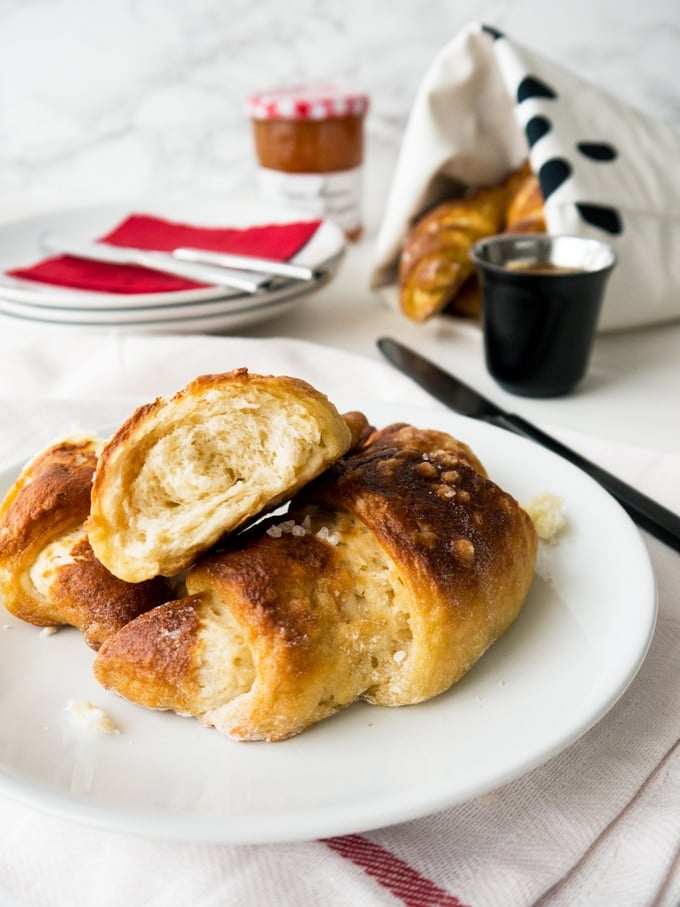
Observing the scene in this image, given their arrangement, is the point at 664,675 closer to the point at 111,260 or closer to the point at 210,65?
the point at 111,260

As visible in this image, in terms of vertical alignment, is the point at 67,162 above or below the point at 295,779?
below

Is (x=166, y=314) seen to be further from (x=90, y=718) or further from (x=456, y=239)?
(x=90, y=718)

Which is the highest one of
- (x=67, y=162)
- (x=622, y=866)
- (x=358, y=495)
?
(x=358, y=495)

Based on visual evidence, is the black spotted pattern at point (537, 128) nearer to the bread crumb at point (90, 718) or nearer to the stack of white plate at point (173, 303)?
the stack of white plate at point (173, 303)

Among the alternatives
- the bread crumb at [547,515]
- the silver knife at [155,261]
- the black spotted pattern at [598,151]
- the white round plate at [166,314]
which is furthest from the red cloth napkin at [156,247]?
the bread crumb at [547,515]

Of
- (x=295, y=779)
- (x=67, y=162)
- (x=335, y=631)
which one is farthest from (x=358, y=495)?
(x=67, y=162)

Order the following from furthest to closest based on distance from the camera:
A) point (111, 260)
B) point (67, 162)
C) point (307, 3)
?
point (67, 162) → point (307, 3) → point (111, 260)

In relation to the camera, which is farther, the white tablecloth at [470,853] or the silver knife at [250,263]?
the silver knife at [250,263]

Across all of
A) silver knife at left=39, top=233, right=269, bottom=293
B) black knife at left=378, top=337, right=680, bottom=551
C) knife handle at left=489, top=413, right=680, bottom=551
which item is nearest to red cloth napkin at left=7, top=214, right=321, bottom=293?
silver knife at left=39, top=233, right=269, bottom=293
